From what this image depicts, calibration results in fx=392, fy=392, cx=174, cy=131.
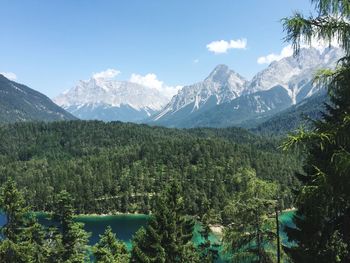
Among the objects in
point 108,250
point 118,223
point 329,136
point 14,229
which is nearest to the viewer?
point 329,136

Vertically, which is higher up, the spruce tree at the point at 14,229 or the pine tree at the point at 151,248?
the spruce tree at the point at 14,229

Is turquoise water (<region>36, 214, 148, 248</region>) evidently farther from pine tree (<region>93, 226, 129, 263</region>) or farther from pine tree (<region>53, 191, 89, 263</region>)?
pine tree (<region>53, 191, 89, 263</region>)

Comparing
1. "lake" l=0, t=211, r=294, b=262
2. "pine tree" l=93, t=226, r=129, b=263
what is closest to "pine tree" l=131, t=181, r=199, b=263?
"pine tree" l=93, t=226, r=129, b=263

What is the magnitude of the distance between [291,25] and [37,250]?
41.9 meters

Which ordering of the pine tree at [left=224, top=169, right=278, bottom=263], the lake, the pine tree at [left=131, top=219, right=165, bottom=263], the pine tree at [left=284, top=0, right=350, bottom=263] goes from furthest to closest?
the lake → the pine tree at [left=131, top=219, right=165, bottom=263] → the pine tree at [left=224, top=169, right=278, bottom=263] → the pine tree at [left=284, top=0, right=350, bottom=263]

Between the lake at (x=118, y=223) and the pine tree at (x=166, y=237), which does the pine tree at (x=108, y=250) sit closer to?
the pine tree at (x=166, y=237)

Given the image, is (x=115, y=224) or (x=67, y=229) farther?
(x=115, y=224)

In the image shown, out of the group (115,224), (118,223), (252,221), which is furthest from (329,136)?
(118,223)

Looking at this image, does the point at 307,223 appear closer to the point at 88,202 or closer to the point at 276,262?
the point at 276,262

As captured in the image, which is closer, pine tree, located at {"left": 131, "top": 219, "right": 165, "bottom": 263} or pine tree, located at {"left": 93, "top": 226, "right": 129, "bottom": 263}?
A: pine tree, located at {"left": 131, "top": 219, "right": 165, "bottom": 263}

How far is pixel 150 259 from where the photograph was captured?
4219 cm

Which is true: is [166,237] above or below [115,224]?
above

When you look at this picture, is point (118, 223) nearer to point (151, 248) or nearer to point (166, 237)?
point (151, 248)

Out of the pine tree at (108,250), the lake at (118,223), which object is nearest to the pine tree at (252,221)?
the pine tree at (108,250)
